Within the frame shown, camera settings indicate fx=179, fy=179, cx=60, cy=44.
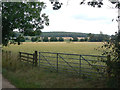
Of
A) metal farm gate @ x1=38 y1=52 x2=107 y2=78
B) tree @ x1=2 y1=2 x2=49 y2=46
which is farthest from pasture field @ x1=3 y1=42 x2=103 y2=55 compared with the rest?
metal farm gate @ x1=38 y1=52 x2=107 y2=78

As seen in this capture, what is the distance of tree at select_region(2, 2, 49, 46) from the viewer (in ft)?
75.8

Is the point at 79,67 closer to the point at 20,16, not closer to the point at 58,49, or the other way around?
the point at 20,16

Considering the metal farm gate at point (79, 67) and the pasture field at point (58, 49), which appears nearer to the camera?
the metal farm gate at point (79, 67)

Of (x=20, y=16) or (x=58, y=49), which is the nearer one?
(x=20, y=16)

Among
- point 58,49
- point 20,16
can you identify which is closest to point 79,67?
point 20,16

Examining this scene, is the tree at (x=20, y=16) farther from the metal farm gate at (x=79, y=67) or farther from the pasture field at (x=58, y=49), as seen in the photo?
the metal farm gate at (x=79, y=67)

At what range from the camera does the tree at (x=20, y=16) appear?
23094 millimetres

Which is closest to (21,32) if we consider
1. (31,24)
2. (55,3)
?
(31,24)

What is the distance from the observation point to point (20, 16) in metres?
23.3

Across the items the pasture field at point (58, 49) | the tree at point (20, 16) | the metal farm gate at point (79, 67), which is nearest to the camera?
the metal farm gate at point (79, 67)

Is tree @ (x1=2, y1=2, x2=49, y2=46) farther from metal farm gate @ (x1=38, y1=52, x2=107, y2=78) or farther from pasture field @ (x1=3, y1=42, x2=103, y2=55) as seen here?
metal farm gate @ (x1=38, y1=52, x2=107, y2=78)

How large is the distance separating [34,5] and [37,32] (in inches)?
171

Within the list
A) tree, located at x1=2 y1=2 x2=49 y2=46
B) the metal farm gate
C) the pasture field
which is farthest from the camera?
the pasture field

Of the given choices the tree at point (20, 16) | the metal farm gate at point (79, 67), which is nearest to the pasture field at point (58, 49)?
the tree at point (20, 16)
